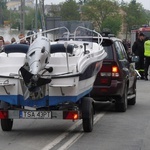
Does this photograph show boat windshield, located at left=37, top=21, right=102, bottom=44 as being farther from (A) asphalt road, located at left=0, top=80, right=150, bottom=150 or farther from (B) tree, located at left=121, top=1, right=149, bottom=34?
→ (B) tree, located at left=121, top=1, right=149, bottom=34

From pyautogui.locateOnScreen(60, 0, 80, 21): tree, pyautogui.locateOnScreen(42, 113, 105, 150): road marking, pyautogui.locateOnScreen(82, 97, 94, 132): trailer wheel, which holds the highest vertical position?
pyautogui.locateOnScreen(82, 97, 94, 132): trailer wheel

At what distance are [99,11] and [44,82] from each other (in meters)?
58.4

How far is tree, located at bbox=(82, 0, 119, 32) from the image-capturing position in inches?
2640

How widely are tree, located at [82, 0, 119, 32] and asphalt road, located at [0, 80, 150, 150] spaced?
51.9 m

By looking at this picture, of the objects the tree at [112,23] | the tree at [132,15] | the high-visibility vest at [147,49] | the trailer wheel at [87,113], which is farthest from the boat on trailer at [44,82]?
the tree at [132,15]

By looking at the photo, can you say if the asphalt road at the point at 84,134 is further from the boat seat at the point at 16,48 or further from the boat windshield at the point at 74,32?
the boat windshield at the point at 74,32

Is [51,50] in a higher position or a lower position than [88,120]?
higher

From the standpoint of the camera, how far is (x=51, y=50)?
11.9 metres

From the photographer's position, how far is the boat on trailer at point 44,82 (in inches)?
433

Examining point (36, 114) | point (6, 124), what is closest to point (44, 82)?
point (36, 114)

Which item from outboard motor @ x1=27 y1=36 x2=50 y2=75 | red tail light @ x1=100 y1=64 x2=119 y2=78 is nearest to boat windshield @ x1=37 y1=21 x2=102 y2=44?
red tail light @ x1=100 y1=64 x2=119 y2=78

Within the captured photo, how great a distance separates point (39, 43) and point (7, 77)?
87 centimetres

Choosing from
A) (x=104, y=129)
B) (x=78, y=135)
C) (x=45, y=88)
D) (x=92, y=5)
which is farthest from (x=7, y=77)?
(x=92, y=5)

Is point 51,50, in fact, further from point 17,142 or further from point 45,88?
point 17,142
